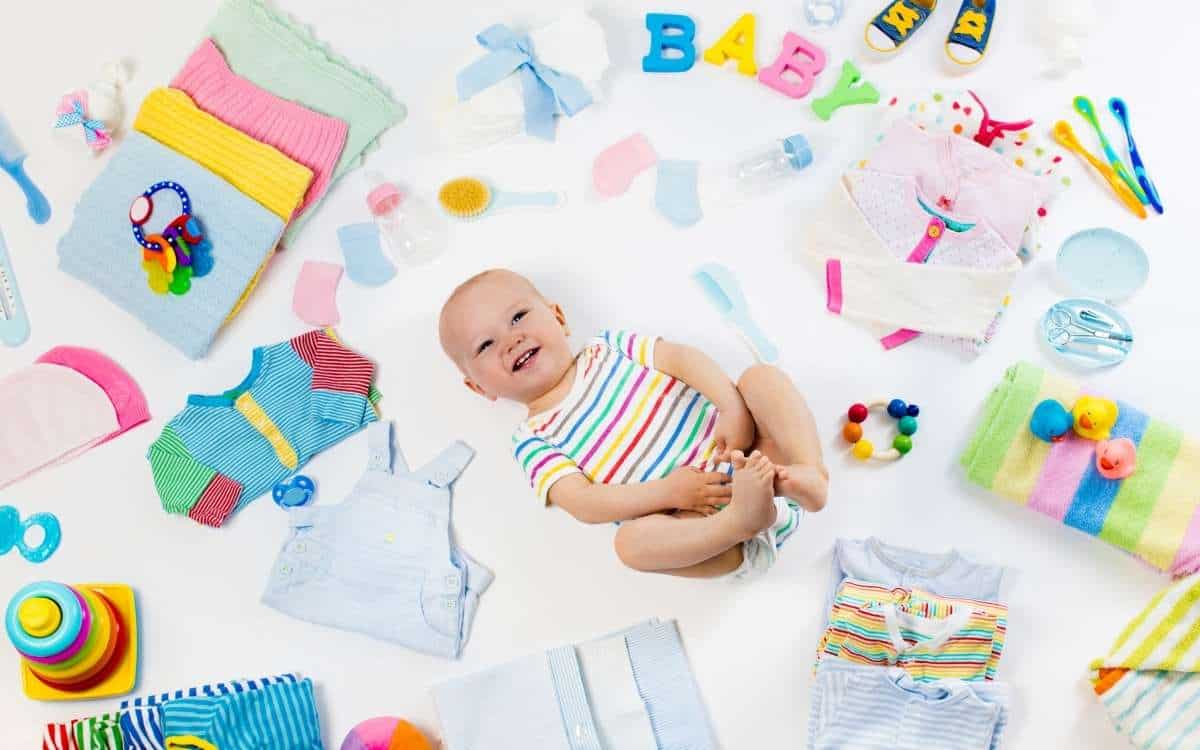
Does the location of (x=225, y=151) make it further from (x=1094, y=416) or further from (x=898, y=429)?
(x=1094, y=416)

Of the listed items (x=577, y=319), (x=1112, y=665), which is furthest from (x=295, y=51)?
(x=1112, y=665)

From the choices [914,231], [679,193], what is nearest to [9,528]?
[679,193]

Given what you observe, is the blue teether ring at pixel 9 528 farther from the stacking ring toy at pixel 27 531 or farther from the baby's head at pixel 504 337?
the baby's head at pixel 504 337

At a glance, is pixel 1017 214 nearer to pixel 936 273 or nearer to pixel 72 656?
pixel 936 273

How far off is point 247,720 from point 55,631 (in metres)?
0.26

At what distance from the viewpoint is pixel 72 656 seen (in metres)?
1.38

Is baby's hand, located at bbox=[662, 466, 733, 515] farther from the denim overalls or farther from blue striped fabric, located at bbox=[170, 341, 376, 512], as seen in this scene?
blue striped fabric, located at bbox=[170, 341, 376, 512]

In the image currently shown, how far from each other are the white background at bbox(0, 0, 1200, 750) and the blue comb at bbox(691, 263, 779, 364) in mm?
A: 17

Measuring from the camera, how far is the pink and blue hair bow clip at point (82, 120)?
62.1 inches

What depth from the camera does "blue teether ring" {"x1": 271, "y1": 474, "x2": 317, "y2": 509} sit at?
57.7 inches

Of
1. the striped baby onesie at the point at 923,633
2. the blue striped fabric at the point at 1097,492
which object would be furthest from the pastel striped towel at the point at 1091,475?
the striped baby onesie at the point at 923,633

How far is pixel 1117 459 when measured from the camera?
4.31 ft

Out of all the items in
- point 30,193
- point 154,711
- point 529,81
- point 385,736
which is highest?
point 529,81

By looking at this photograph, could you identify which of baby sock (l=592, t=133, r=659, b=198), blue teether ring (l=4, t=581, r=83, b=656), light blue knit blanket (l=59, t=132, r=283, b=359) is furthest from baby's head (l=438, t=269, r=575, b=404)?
blue teether ring (l=4, t=581, r=83, b=656)
